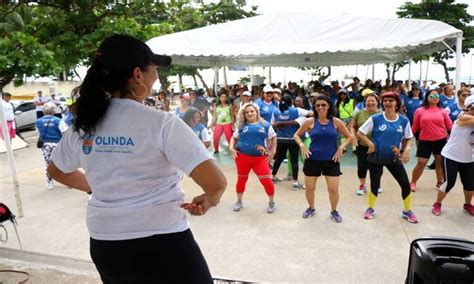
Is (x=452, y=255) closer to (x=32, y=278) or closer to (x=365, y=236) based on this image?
(x=365, y=236)

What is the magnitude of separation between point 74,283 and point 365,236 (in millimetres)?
3054

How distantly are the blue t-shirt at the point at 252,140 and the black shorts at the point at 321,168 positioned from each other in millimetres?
673

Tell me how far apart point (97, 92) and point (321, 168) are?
11.9ft

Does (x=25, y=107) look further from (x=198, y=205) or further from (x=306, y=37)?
(x=198, y=205)

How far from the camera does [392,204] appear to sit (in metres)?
5.45

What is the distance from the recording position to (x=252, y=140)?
5.10m

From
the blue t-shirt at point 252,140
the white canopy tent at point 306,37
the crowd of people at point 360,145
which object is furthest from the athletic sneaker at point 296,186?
the white canopy tent at point 306,37

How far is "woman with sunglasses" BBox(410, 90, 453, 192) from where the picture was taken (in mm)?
5738

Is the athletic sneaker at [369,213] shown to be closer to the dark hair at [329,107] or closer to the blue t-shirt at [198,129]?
the dark hair at [329,107]

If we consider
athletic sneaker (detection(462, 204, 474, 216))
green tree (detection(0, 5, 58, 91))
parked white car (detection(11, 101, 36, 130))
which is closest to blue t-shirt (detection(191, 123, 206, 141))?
green tree (detection(0, 5, 58, 91))

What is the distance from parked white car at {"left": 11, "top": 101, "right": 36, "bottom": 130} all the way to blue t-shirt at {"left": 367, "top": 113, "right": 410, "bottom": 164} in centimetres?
1525

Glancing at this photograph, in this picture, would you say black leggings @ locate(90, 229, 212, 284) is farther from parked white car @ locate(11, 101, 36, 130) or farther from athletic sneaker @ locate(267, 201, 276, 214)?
parked white car @ locate(11, 101, 36, 130)

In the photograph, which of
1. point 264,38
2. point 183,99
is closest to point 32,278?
point 183,99

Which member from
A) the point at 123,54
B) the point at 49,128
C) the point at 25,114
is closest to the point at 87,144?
the point at 123,54
